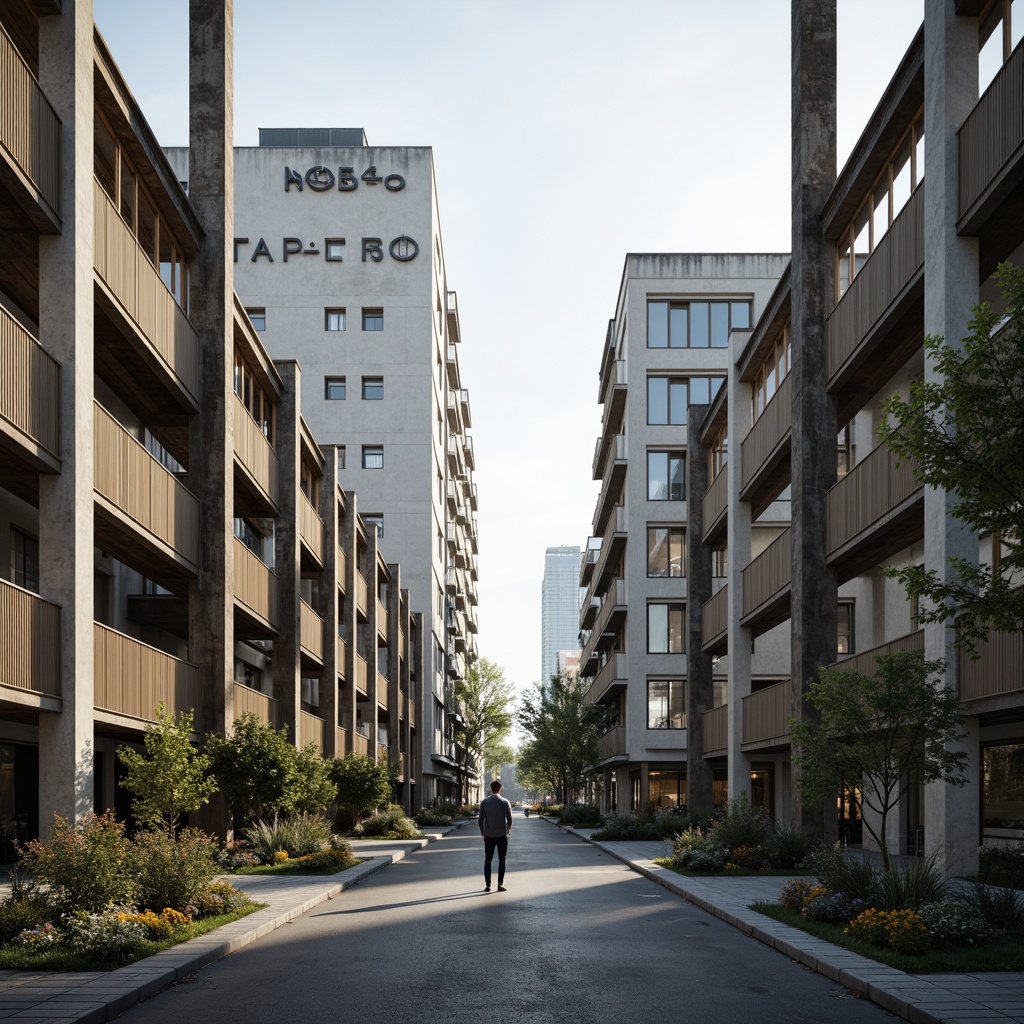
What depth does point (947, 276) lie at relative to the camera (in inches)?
729

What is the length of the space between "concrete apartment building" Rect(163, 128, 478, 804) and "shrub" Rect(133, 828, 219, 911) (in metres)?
54.2

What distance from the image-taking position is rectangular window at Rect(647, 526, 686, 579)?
186ft

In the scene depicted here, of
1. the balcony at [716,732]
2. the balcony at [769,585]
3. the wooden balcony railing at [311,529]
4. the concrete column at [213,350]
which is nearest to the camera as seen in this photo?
the concrete column at [213,350]

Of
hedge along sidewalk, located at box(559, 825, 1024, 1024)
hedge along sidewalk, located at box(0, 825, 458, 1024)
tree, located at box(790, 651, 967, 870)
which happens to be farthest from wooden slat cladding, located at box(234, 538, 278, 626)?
tree, located at box(790, 651, 967, 870)

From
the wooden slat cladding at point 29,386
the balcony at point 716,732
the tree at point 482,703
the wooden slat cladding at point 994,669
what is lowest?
the tree at point 482,703

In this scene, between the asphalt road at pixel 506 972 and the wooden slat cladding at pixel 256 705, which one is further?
the wooden slat cladding at pixel 256 705

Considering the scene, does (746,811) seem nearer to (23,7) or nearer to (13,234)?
(13,234)

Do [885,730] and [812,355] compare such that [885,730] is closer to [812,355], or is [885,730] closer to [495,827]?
[495,827]

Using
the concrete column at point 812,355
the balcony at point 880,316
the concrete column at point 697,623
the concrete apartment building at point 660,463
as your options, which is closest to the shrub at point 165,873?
the balcony at point 880,316

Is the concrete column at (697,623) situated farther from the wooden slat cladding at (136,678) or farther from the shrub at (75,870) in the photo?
the shrub at (75,870)

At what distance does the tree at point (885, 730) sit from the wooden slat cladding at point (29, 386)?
435 inches

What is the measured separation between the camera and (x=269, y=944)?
Result: 13469mm

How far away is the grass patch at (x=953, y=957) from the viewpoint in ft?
35.9

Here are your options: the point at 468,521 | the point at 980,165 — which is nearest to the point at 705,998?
the point at 980,165
